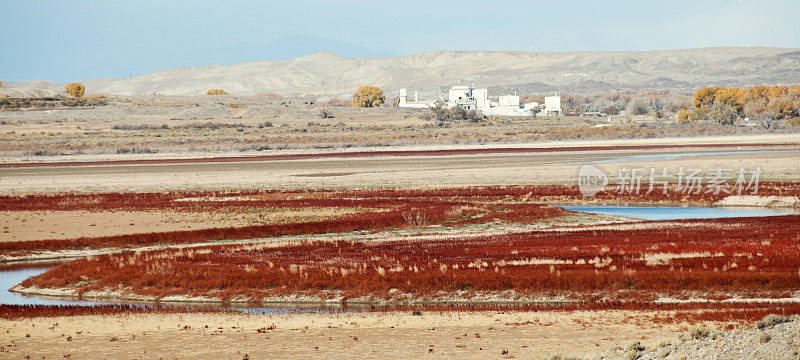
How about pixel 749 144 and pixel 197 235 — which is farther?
pixel 749 144

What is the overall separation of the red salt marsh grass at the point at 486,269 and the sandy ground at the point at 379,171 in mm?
25887

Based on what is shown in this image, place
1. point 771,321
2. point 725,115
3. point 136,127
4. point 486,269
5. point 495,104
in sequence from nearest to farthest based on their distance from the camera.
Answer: point 771,321
point 486,269
point 725,115
point 136,127
point 495,104

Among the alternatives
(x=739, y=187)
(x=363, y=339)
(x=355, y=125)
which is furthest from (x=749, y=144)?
(x=363, y=339)

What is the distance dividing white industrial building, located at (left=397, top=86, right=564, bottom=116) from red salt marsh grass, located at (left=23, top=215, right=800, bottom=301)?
133479mm

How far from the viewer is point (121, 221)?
3709cm

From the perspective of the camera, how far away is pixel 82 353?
15.0 metres

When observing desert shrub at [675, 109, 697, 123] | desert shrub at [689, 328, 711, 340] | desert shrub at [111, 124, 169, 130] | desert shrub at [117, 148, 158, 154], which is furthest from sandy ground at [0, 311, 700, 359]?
desert shrub at [675, 109, 697, 123]

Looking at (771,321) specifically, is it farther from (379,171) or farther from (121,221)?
(379,171)

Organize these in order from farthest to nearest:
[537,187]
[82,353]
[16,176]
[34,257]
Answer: [16,176] → [537,187] → [34,257] → [82,353]

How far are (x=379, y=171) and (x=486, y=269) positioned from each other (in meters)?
43.2

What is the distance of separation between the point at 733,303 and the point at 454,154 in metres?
66.7

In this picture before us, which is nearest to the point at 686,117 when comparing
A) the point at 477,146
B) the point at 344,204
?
Result: the point at 477,146

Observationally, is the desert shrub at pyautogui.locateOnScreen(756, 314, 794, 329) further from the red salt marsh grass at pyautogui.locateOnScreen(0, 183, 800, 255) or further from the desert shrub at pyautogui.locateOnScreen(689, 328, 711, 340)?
the red salt marsh grass at pyautogui.locateOnScreen(0, 183, 800, 255)

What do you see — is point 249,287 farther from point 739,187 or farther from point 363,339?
point 739,187
